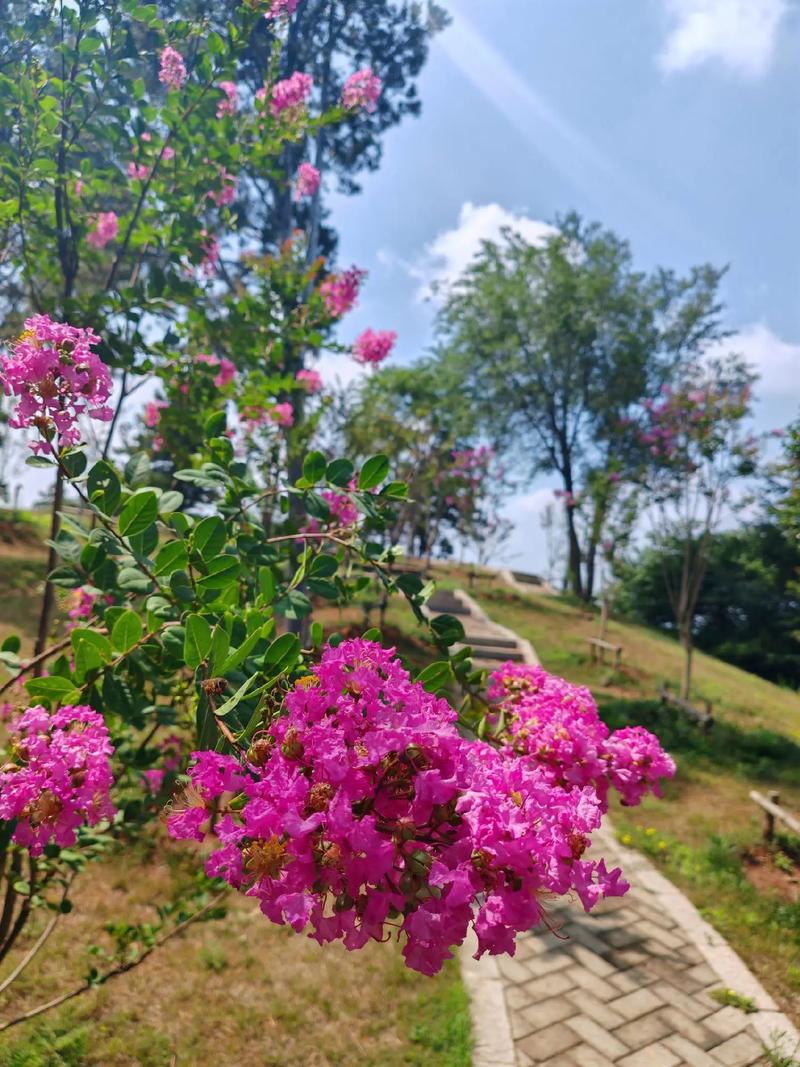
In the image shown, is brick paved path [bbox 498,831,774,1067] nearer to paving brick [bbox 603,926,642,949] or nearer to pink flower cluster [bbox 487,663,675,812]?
paving brick [bbox 603,926,642,949]

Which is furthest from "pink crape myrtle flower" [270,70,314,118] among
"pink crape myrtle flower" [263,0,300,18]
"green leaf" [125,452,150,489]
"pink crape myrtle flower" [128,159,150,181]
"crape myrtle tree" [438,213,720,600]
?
"crape myrtle tree" [438,213,720,600]

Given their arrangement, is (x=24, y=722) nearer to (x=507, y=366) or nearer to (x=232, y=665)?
(x=232, y=665)

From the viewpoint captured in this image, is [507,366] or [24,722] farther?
[507,366]

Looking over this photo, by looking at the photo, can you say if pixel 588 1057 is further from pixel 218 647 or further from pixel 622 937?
pixel 218 647

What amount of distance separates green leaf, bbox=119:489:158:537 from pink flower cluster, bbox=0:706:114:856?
0.38 metres

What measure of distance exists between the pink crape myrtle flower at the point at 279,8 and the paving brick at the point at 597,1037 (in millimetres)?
4053

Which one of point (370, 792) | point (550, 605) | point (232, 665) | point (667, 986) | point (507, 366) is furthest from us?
point (507, 366)

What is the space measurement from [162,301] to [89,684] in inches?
62.2

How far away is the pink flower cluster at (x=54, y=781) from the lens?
1182 mm

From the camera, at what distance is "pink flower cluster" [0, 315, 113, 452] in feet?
4.13

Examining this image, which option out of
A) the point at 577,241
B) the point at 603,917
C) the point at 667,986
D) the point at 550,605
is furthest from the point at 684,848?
the point at 577,241

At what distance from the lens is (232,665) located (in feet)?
3.43

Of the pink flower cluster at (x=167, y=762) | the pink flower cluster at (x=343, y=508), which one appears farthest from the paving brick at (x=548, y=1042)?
the pink flower cluster at (x=343, y=508)

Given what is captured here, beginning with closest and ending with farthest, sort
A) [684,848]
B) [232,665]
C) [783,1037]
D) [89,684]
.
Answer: [232,665], [89,684], [783,1037], [684,848]
